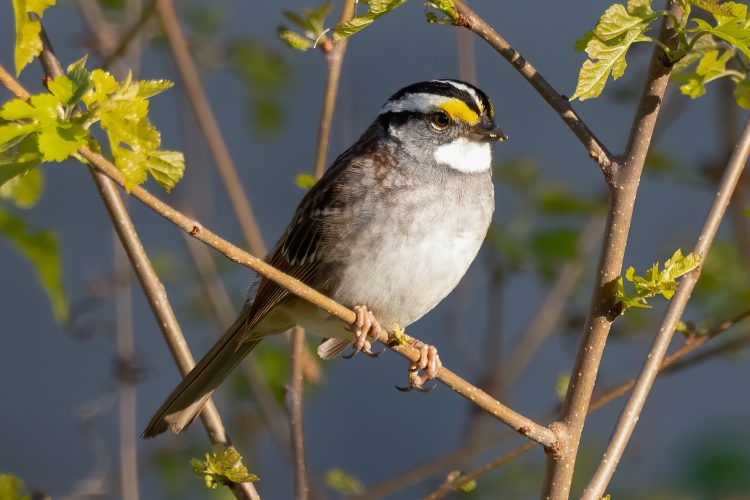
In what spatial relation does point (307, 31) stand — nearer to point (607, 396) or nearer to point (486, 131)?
point (486, 131)

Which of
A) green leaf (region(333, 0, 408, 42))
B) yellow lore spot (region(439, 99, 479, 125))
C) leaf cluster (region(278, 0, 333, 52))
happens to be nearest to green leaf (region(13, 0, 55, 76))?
green leaf (region(333, 0, 408, 42))

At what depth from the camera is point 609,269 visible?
2270 millimetres

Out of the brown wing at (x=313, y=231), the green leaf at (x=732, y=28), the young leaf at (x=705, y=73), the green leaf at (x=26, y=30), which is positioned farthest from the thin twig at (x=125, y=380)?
the green leaf at (x=732, y=28)

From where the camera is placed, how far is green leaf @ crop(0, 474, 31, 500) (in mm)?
2373

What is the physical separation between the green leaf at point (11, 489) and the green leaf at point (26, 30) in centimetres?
89

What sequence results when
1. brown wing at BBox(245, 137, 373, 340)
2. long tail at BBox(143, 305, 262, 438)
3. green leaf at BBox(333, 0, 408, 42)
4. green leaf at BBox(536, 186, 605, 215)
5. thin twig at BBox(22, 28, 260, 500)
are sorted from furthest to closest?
green leaf at BBox(536, 186, 605, 215) → brown wing at BBox(245, 137, 373, 340) → long tail at BBox(143, 305, 262, 438) → thin twig at BBox(22, 28, 260, 500) → green leaf at BBox(333, 0, 408, 42)

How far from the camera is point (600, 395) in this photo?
2.82 meters


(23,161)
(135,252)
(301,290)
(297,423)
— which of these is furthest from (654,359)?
(23,161)

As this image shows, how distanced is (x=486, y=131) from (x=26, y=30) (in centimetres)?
159

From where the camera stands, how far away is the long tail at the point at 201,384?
3.08m

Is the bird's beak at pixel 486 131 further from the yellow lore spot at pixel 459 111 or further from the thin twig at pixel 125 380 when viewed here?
the thin twig at pixel 125 380

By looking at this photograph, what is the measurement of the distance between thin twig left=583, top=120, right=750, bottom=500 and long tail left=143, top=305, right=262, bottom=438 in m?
1.08

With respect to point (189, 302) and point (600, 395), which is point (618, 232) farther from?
point (189, 302)

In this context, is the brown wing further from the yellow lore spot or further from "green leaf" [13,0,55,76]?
"green leaf" [13,0,55,76]
